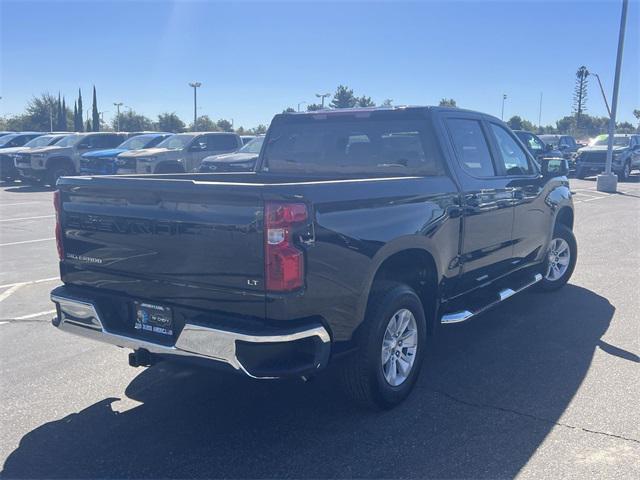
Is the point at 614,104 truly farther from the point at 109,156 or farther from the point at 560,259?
the point at 109,156

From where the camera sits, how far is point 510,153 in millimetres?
6230

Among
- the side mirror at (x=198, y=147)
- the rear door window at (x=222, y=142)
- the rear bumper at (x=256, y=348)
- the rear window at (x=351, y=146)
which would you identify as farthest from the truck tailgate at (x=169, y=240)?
the rear door window at (x=222, y=142)

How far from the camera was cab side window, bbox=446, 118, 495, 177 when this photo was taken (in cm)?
527

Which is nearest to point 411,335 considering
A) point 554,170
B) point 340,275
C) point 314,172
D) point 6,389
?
point 340,275

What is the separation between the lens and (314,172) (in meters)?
5.54

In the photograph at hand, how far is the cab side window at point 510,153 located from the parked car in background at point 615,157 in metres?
21.4

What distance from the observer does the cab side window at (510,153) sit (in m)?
6.01

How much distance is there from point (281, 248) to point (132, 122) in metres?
80.0

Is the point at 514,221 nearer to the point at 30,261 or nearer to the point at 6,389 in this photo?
the point at 6,389

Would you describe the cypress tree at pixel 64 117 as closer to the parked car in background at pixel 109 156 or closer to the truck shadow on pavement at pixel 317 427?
the parked car in background at pixel 109 156

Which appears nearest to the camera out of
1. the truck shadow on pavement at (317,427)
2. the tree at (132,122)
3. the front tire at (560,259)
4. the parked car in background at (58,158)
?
the truck shadow on pavement at (317,427)

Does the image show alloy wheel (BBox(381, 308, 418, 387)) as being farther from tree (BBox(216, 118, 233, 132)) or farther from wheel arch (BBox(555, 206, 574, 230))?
tree (BBox(216, 118, 233, 132))

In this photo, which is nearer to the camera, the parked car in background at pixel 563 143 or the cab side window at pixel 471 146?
the cab side window at pixel 471 146

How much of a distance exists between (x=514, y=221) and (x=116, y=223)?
3636mm
